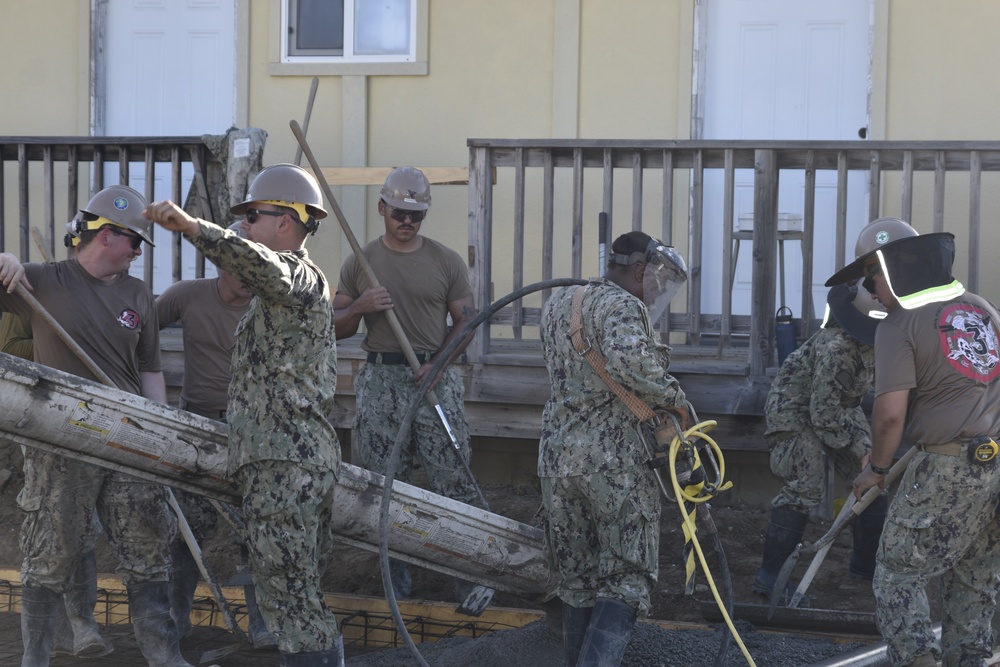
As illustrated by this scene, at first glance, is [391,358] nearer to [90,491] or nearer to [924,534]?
[90,491]

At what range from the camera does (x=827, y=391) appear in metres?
6.12

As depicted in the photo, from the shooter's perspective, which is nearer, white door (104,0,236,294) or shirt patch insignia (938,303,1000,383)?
shirt patch insignia (938,303,1000,383)

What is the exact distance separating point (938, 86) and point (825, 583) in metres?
3.99

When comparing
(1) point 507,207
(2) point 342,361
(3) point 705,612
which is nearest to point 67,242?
(2) point 342,361

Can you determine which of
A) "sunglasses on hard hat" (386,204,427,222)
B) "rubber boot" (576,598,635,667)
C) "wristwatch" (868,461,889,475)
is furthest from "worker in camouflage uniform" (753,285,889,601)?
"sunglasses on hard hat" (386,204,427,222)

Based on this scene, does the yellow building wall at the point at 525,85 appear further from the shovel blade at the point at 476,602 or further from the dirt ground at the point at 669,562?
the shovel blade at the point at 476,602

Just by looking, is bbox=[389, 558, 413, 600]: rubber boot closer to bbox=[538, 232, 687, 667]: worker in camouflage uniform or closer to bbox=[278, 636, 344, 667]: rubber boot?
bbox=[538, 232, 687, 667]: worker in camouflage uniform

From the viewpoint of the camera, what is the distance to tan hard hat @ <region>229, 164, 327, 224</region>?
4422 mm

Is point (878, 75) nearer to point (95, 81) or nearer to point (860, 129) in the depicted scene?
point (860, 129)

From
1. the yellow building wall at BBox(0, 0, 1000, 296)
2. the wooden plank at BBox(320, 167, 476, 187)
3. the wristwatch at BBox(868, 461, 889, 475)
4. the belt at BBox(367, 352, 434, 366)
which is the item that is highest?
the yellow building wall at BBox(0, 0, 1000, 296)

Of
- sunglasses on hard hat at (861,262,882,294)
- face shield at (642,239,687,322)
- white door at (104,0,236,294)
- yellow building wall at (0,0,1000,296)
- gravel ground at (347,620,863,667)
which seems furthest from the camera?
white door at (104,0,236,294)

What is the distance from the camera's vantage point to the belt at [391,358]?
6.30 m

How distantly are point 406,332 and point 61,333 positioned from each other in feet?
6.34

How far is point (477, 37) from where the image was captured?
9258 millimetres
